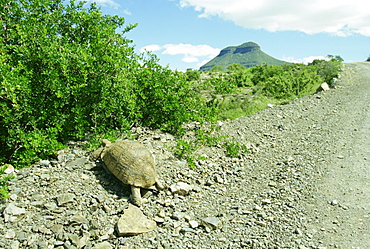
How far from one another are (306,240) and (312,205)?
3.24 feet

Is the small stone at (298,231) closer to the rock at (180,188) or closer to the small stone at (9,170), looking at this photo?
the rock at (180,188)

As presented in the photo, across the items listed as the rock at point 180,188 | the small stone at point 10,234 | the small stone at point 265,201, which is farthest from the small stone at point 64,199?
the small stone at point 265,201

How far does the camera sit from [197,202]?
511 cm

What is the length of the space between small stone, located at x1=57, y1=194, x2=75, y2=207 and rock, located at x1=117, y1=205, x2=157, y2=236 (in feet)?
2.95

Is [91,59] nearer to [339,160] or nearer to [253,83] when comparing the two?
[339,160]

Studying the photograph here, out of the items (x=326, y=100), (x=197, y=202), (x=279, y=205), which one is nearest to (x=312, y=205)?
(x=279, y=205)

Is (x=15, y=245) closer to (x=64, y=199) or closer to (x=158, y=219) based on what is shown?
(x=64, y=199)

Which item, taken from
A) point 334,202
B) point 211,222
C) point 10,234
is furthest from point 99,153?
point 334,202

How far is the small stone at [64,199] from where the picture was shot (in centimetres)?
446

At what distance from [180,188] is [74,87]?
9.56ft

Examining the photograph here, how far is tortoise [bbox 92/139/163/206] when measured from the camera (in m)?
4.79

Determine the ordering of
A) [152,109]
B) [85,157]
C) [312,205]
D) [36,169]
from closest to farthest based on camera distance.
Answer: [312,205] → [36,169] → [85,157] → [152,109]

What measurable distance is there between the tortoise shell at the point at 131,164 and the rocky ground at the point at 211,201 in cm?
30

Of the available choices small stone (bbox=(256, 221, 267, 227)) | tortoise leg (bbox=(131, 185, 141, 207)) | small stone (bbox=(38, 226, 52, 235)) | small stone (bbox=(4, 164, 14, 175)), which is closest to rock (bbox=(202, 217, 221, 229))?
small stone (bbox=(256, 221, 267, 227))
